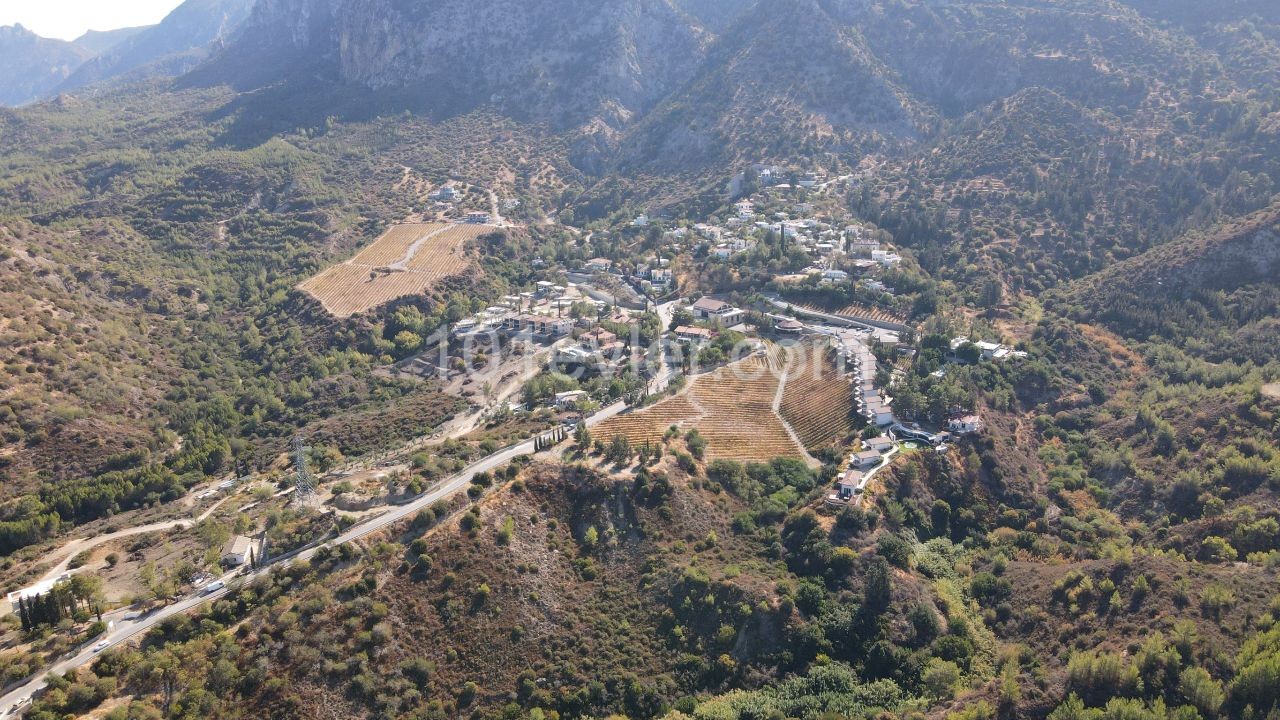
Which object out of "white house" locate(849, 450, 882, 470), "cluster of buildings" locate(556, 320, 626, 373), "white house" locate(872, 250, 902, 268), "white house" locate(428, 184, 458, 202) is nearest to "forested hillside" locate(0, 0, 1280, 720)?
"white house" locate(849, 450, 882, 470)

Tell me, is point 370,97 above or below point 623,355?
above

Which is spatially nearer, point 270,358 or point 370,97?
point 270,358

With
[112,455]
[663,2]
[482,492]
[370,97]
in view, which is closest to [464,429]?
[482,492]

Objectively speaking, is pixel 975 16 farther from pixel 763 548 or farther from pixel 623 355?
pixel 763 548

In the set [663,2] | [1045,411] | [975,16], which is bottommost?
[1045,411]

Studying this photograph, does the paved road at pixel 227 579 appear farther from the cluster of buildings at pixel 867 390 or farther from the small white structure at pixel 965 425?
the small white structure at pixel 965 425

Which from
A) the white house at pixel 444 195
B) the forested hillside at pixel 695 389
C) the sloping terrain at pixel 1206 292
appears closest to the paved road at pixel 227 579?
the forested hillside at pixel 695 389

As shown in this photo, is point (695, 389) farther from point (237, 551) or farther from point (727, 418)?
point (237, 551)

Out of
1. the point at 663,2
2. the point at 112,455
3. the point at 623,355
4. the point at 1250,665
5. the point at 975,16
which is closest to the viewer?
the point at 1250,665

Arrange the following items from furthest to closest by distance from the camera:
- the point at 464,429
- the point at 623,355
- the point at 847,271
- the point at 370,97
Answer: the point at 370,97 → the point at 847,271 → the point at 623,355 → the point at 464,429
